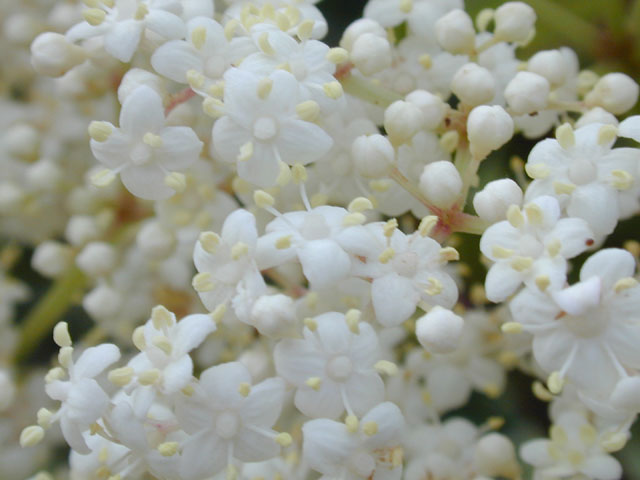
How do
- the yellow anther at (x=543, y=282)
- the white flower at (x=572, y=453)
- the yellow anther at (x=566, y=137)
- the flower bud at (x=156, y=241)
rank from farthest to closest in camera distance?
1. the flower bud at (x=156, y=241)
2. the white flower at (x=572, y=453)
3. the yellow anther at (x=566, y=137)
4. the yellow anther at (x=543, y=282)

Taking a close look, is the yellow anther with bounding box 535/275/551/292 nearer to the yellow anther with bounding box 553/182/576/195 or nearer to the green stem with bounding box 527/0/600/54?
the yellow anther with bounding box 553/182/576/195

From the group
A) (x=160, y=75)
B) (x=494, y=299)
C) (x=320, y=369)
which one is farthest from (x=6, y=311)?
(x=494, y=299)

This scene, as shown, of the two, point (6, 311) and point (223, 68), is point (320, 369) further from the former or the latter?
point (6, 311)

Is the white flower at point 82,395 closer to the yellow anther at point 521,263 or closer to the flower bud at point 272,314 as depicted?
the flower bud at point 272,314

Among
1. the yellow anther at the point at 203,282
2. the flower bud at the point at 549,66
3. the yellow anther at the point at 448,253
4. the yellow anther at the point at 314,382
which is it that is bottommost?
the yellow anther at the point at 314,382

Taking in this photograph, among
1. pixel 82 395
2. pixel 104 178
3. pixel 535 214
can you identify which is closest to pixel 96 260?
pixel 104 178

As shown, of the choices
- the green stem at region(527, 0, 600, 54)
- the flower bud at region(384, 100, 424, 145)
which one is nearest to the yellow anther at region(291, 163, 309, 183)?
the flower bud at region(384, 100, 424, 145)

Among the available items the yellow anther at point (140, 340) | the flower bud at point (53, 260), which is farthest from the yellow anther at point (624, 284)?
the flower bud at point (53, 260)

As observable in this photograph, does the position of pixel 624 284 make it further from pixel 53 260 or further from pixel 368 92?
pixel 53 260
